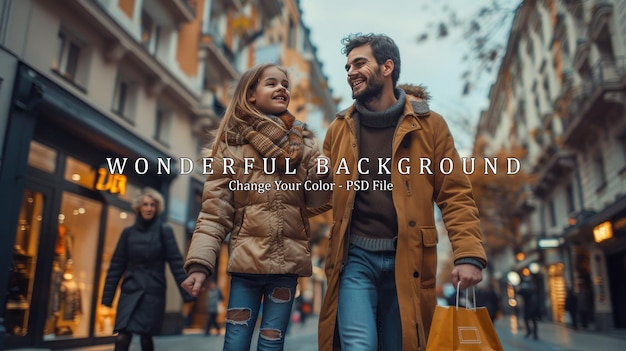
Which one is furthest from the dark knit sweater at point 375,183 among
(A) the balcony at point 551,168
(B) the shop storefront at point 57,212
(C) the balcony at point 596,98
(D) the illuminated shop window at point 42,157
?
(A) the balcony at point 551,168

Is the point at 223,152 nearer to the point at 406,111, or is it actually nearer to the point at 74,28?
the point at 406,111

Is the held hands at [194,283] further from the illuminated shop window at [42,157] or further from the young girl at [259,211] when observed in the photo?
the illuminated shop window at [42,157]

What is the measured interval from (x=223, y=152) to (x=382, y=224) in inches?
37.2

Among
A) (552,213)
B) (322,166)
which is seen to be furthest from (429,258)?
(552,213)

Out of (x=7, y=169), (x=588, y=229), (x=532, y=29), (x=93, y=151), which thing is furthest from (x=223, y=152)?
(x=532, y=29)

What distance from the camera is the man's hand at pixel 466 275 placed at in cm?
257

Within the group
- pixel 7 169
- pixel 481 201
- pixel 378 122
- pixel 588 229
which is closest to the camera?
pixel 378 122

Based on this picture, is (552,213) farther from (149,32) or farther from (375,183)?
(375,183)

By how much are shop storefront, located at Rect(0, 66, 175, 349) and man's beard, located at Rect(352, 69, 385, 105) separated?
6347 mm

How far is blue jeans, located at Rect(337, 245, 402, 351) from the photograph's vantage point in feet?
8.61

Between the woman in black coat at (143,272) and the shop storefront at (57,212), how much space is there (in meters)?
2.96

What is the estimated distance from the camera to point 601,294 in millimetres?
18359

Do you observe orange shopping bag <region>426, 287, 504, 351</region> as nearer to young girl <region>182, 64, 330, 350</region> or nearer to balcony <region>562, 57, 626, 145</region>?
young girl <region>182, 64, 330, 350</region>

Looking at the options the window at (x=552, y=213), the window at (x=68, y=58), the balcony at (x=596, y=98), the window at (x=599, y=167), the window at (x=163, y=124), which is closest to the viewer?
the window at (x=68, y=58)
